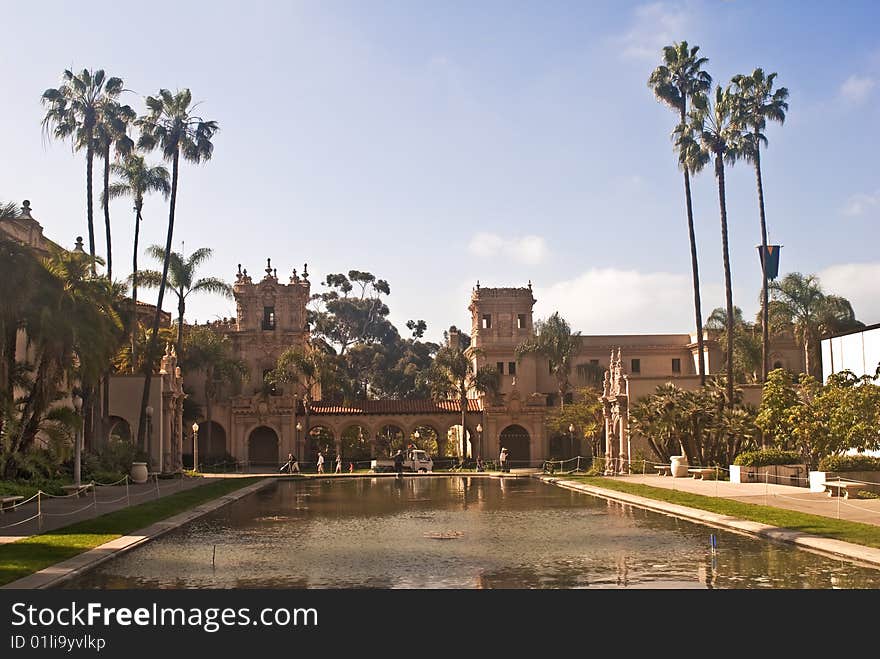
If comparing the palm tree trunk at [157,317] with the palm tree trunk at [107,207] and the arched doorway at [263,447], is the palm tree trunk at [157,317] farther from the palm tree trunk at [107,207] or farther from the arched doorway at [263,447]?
the arched doorway at [263,447]

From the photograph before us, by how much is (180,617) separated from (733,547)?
11.0 metres

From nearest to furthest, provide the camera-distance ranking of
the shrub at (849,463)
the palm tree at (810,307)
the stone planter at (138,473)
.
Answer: the shrub at (849,463), the stone planter at (138,473), the palm tree at (810,307)

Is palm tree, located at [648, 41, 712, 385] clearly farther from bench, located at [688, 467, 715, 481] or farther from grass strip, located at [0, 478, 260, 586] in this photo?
grass strip, located at [0, 478, 260, 586]

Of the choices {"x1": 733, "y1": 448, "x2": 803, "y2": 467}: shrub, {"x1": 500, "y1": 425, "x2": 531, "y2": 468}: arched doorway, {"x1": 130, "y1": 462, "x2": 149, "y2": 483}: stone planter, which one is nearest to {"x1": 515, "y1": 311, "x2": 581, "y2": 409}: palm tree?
{"x1": 500, "y1": 425, "x2": 531, "y2": 468}: arched doorway

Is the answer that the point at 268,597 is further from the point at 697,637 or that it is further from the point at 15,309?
the point at 15,309

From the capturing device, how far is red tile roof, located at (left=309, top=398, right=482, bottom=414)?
71812mm

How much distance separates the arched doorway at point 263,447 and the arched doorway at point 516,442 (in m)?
16.9

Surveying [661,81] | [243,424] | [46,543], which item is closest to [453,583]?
[46,543]

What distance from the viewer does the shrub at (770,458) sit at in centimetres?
4025

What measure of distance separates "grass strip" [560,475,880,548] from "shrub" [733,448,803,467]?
706 centimetres

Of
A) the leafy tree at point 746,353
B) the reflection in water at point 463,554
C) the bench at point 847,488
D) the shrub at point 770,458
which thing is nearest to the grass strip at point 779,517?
the reflection in water at point 463,554

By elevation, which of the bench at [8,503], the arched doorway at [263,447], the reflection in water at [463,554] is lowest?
the reflection in water at [463,554]

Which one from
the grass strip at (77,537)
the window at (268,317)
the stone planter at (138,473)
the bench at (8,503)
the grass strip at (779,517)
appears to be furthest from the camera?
the window at (268,317)

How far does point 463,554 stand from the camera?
17609mm
